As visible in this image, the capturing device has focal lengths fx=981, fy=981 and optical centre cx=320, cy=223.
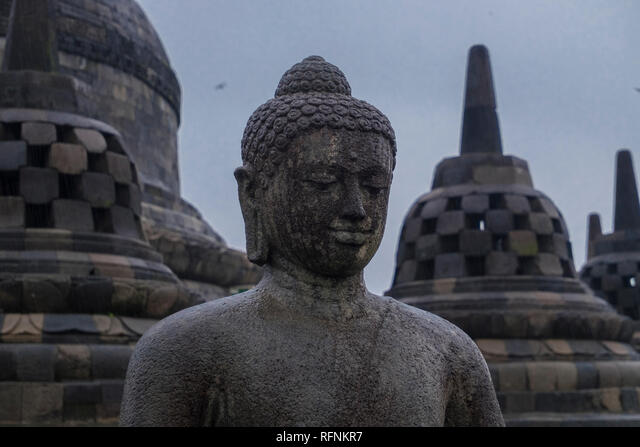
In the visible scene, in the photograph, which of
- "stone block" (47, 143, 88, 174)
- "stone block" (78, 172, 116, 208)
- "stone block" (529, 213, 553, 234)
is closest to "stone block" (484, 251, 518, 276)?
"stone block" (529, 213, 553, 234)

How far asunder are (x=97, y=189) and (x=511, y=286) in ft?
16.1

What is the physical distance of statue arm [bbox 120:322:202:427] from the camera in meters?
3.44

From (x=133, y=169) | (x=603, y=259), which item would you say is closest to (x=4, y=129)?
(x=133, y=169)

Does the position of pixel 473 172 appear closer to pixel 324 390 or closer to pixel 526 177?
pixel 526 177

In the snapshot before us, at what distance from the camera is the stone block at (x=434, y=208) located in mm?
12039

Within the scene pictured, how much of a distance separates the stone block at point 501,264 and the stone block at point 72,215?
15.6 feet

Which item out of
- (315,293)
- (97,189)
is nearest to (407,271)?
(97,189)

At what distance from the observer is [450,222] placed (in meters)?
11.9

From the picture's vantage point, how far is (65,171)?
948 cm

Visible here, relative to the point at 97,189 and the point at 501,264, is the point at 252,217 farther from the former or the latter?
the point at 501,264

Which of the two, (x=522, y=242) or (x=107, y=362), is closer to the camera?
(x=107, y=362)

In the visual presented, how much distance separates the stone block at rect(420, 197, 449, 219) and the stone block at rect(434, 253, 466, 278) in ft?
1.77

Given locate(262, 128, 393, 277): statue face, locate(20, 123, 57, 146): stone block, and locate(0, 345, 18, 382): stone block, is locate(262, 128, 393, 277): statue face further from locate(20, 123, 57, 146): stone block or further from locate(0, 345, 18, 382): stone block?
locate(20, 123, 57, 146): stone block

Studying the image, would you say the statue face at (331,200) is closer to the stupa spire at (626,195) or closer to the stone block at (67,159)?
the stone block at (67,159)
